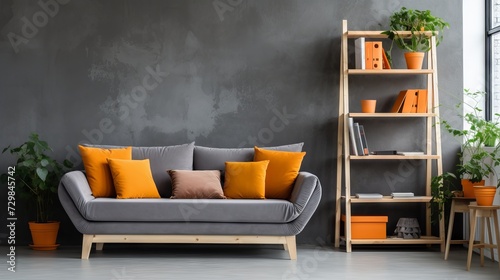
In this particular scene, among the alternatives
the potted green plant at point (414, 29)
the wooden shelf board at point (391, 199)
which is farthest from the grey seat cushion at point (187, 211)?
the potted green plant at point (414, 29)

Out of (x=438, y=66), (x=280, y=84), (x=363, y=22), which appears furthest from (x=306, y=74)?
(x=438, y=66)

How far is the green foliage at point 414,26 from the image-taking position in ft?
22.9

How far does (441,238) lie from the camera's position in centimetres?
693

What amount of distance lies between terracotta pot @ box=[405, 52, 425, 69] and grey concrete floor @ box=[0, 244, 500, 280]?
1.74 meters

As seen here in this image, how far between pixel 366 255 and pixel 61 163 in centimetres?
304

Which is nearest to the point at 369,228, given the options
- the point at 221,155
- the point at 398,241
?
the point at 398,241

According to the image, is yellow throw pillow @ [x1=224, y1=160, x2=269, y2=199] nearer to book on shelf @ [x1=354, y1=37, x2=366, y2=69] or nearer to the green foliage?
book on shelf @ [x1=354, y1=37, x2=366, y2=69]

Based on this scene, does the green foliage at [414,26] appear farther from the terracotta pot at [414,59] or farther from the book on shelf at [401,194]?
the book on shelf at [401,194]

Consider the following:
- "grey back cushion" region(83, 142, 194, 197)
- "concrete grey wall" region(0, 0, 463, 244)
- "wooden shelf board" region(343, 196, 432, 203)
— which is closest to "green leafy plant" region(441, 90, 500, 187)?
"concrete grey wall" region(0, 0, 463, 244)

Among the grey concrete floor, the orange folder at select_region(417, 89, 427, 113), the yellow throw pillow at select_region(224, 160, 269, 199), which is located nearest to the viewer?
the grey concrete floor

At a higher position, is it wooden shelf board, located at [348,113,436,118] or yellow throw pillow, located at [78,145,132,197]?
wooden shelf board, located at [348,113,436,118]

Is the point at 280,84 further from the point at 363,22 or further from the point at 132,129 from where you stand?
the point at 132,129

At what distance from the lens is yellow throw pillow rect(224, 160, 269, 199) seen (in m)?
6.55

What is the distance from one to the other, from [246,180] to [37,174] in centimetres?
189
